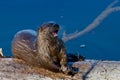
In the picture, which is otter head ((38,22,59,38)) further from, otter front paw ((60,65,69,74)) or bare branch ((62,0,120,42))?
bare branch ((62,0,120,42))

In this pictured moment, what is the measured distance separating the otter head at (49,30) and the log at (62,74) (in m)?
0.31

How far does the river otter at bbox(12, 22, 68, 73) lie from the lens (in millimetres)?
3082

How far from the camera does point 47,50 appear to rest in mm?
3164

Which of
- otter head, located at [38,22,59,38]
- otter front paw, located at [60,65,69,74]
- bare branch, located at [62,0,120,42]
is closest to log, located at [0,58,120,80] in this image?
otter front paw, located at [60,65,69,74]

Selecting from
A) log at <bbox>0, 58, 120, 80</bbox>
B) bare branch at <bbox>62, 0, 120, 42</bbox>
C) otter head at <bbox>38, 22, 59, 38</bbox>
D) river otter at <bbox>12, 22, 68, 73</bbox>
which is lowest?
log at <bbox>0, 58, 120, 80</bbox>

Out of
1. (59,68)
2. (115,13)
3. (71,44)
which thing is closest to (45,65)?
(59,68)

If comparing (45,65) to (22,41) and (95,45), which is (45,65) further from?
(95,45)

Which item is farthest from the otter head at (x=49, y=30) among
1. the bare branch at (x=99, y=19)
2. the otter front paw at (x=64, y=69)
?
the bare branch at (x=99, y=19)

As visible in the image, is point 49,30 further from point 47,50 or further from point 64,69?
point 64,69

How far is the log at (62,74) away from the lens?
311cm

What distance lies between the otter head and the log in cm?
31

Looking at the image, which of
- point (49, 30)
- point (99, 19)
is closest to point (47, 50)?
point (49, 30)

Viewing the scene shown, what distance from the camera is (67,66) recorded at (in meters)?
3.19

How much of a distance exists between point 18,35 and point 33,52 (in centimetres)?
38
